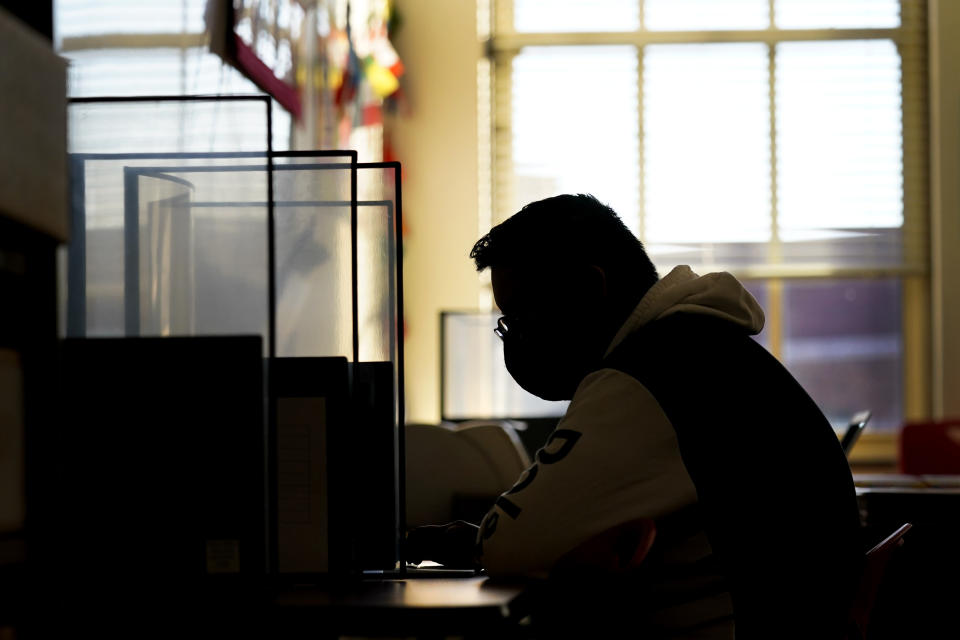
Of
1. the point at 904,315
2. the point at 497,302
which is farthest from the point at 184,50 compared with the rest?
the point at 904,315

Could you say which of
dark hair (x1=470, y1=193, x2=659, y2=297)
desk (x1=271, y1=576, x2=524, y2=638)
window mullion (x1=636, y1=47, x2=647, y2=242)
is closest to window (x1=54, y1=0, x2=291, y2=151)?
dark hair (x1=470, y1=193, x2=659, y2=297)

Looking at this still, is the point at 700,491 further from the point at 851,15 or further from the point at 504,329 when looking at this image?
the point at 851,15

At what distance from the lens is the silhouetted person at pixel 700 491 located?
46.7 inches

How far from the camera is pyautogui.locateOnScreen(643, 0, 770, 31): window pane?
17.3ft

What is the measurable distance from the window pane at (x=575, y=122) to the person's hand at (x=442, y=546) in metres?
3.99

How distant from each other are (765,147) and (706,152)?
11.6 inches

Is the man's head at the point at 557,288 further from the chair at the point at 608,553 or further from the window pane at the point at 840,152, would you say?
the window pane at the point at 840,152

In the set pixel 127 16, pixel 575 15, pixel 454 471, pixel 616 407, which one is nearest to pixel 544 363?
pixel 616 407

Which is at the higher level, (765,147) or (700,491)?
(765,147)

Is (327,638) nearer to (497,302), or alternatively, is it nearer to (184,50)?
(497,302)

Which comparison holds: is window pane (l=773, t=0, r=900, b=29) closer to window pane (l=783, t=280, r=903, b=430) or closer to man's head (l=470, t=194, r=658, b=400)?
window pane (l=783, t=280, r=903, b=430)

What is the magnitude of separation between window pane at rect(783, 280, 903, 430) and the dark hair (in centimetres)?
407

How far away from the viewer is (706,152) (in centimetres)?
524

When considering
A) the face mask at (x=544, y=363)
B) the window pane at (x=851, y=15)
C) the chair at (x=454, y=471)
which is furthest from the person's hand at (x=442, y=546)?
the window pane at (x=851, y=15)
